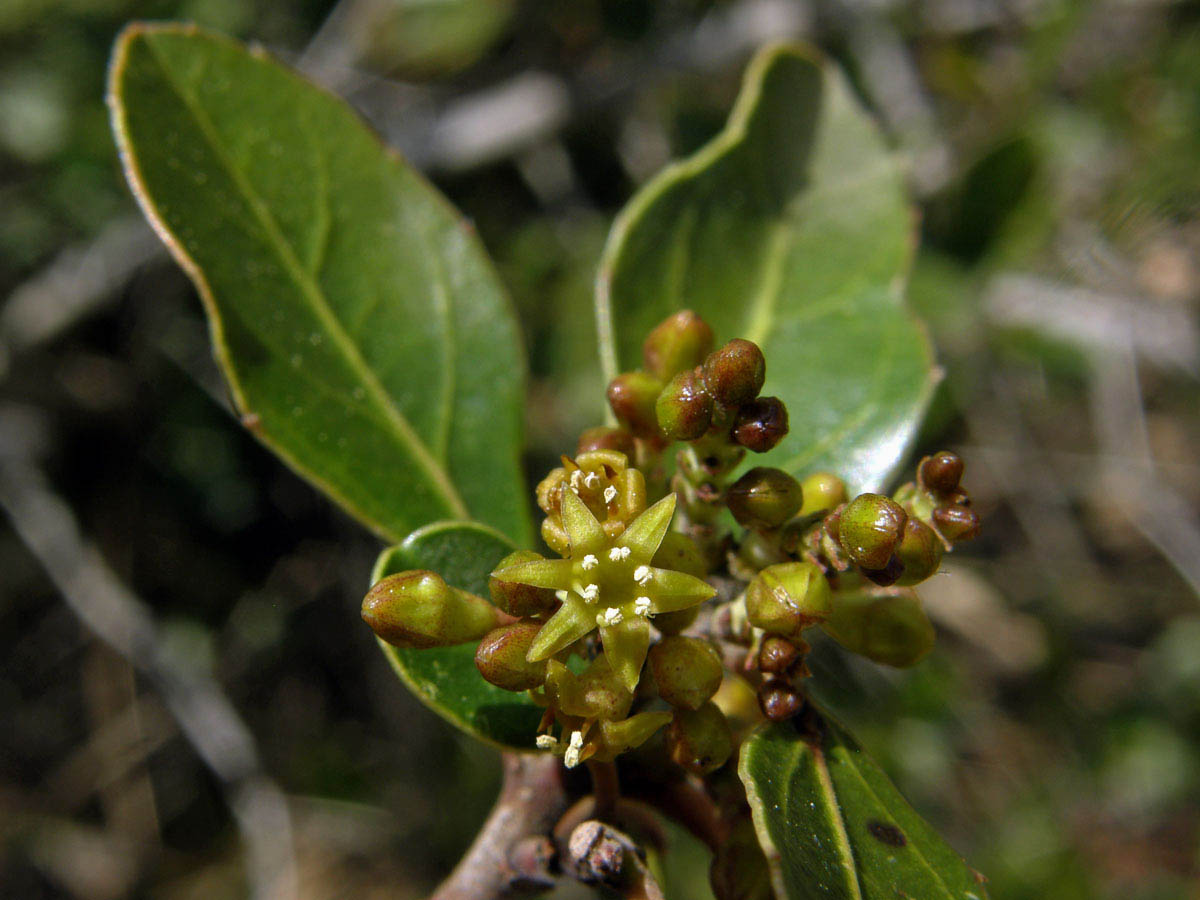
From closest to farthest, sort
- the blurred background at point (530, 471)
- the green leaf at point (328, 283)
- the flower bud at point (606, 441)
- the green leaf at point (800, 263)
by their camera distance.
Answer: the flower bud at point (606, 441)
the green leaf at point (328, 283)
the green leaf at point (800, 263)
the blurred background at point (530, 471)

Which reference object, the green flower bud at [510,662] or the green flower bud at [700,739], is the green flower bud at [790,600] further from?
the green flower bud at [510,662]

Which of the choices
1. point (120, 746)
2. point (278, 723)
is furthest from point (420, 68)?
point (120, 746)

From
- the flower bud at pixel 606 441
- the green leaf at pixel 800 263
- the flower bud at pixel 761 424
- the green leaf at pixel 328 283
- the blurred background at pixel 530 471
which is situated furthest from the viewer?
the blurred background at pixel 530 471

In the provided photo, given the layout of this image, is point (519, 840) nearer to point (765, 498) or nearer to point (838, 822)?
point (838, 822)

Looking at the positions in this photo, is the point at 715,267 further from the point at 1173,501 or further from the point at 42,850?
the point at 42,850

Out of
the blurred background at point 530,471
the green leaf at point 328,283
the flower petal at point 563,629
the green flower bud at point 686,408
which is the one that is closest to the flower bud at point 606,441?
the green flower bud at point 686,408

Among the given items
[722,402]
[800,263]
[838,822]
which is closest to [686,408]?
[722,402]
